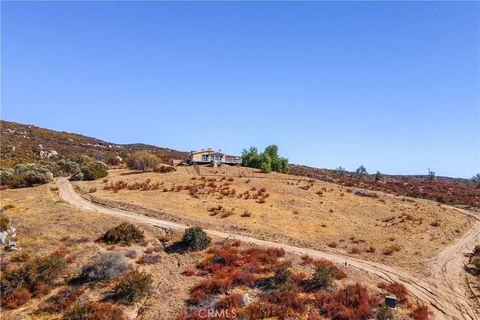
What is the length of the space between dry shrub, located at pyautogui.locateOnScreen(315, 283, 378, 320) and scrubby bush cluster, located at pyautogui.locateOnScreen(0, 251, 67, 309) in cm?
1753

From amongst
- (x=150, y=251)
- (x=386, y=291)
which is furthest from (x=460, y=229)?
(x=150, y=251)

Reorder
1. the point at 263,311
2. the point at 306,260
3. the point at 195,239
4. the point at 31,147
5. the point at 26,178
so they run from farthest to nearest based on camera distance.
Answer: the point at 31,147
the point at 26,178
the point at 195,239
the point at 306,260
the point at 263,311

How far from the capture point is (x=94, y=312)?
20.0m

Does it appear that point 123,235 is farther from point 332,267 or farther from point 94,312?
point 332,267

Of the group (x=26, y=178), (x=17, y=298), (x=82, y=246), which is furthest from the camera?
(x=26, y=178)

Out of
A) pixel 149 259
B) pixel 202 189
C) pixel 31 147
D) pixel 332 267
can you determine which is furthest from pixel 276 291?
pixel 31 147

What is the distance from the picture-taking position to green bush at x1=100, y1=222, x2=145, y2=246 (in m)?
29.6

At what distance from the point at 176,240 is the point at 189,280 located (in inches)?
269

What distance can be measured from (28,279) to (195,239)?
39.7ft

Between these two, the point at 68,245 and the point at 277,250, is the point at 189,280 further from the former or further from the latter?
the point at 68,245

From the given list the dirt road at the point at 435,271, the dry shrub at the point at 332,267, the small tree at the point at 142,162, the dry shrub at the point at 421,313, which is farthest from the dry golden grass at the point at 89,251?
the small tree at the point at 142,162

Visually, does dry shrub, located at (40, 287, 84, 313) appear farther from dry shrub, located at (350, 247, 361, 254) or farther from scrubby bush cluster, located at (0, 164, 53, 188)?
scrubby bush cluster, located at (0, 164, 53, 188)

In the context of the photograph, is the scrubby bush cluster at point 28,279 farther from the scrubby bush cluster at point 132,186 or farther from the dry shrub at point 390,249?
the dry shrub at point 390,249

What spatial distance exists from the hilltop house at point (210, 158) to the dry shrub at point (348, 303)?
216 ft
